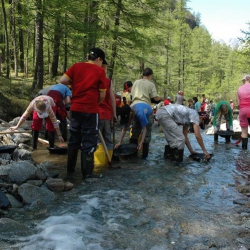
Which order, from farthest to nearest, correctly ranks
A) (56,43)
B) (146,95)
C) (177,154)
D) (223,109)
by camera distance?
(56,43) < (223,109) < (146,95) < (177,154)

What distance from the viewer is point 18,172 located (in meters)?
4.44

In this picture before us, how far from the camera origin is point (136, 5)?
17.2m

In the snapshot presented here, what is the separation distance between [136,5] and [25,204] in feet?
51.1

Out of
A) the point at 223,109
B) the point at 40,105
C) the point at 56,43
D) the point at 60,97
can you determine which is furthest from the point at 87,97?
the point at 56,43

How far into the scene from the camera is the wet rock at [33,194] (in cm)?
388

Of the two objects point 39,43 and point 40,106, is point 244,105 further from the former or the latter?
point 39,43

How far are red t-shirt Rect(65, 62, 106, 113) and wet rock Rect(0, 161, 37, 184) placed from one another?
1187 mm

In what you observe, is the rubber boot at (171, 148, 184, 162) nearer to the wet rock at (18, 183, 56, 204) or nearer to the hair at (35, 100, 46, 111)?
the hair at (35, 100, 46, 111)

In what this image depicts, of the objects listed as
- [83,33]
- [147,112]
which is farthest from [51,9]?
[147,112]

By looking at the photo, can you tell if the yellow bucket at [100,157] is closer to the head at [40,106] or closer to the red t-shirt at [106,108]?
the red t-shirt at [106,108]

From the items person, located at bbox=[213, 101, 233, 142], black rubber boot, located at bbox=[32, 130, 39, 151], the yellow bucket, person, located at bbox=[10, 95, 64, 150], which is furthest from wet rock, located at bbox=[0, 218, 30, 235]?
person, located at bbox=[213, 101, 233, 142]

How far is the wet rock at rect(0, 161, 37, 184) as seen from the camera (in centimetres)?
437

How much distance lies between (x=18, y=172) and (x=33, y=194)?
0.64 meters

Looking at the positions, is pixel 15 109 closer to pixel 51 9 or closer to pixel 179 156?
pixel 51 9
